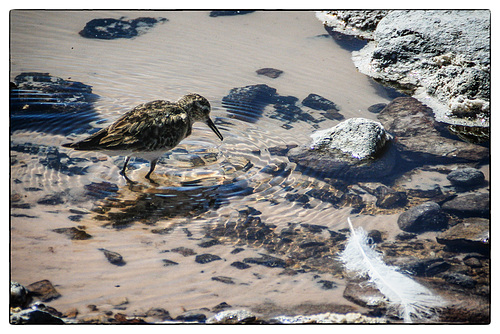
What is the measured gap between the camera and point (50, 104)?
29.4 feet

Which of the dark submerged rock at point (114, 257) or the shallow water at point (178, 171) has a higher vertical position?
the shallow water at point (178, 171)

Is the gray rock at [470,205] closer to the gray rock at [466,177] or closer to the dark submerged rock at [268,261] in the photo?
the gray rock at [466,177]

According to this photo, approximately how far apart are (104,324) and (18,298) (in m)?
0.96

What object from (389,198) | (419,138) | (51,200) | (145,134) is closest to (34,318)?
(51,200)

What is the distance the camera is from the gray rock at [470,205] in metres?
6.86

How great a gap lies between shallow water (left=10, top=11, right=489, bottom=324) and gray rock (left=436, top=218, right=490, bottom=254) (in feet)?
2.28

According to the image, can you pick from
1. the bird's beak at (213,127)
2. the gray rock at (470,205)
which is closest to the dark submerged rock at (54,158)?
the bird's beak at (213,127)

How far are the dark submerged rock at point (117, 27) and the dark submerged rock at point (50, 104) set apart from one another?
6.29 ft

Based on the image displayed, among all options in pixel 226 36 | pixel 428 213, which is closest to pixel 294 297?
pixel 428 213

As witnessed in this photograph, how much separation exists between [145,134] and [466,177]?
4.99m

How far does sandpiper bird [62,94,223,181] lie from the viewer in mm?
7059

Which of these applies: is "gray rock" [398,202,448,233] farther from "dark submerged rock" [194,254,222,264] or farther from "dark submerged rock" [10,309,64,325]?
"dark submerged rock" [10,309,64,325]

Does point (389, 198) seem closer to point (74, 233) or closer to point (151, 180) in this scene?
point (151, 180)

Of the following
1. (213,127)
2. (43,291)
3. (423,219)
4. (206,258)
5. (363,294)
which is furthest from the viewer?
(213,127)
